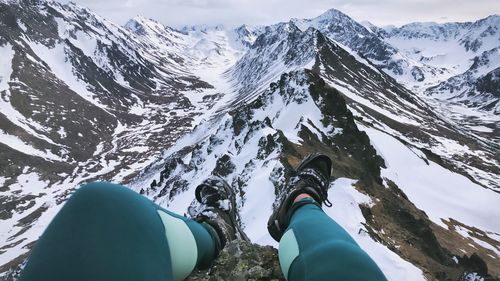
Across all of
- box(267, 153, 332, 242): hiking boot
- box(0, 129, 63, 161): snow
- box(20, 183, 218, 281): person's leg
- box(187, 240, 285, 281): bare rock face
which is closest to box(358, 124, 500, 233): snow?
box(267, 153, 332, 242): hiking boot

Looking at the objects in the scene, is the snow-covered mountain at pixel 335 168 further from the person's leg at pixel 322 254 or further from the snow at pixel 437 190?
the person's leg at pixel 322 254

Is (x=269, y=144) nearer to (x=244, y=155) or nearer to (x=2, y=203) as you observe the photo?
(x=244, y=155)

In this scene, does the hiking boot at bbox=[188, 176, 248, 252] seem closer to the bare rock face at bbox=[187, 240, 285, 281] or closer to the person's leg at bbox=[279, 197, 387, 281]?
the bare rock face at bbox=[187, 240, 285, 281]

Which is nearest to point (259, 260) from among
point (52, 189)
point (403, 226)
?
point (403, 226)

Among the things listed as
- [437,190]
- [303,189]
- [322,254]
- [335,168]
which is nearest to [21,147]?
[437,190]

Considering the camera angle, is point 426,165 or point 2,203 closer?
point 426,165

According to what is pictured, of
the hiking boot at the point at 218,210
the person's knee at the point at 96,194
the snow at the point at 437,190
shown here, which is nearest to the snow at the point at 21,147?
the snow at the point at 437,190
